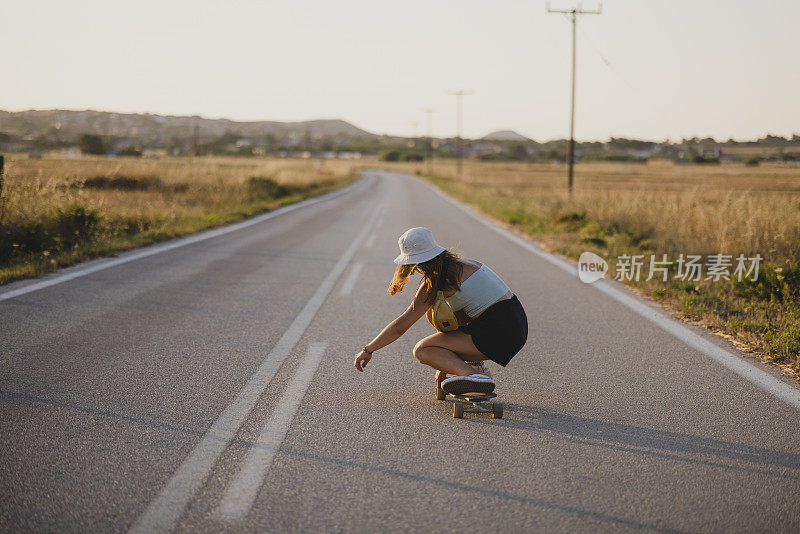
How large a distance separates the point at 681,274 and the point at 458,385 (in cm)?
637

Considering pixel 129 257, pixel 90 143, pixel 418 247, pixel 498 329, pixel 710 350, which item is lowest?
pixel 710 350

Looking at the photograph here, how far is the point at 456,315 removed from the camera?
4.27m

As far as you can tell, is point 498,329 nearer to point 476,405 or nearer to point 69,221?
point 476,405

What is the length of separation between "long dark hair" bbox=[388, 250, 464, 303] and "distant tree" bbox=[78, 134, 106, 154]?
77.3 m

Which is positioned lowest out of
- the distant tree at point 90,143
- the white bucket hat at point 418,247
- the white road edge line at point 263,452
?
the white road edge line at point 263,452

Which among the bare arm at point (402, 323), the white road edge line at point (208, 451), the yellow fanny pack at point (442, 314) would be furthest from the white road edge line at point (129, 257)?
the yellow fanny pack at point (442, 314)

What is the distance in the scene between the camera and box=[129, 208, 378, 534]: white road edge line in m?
2.81

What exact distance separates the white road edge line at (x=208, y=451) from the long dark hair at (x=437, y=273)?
4.25 feet

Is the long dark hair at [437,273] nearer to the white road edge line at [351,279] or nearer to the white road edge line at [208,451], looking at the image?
the white road edge line at [208,451]

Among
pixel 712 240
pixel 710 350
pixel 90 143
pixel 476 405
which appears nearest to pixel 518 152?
pixel 90 143

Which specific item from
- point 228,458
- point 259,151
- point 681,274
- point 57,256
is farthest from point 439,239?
point 259,151

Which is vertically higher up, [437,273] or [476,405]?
[437,273]

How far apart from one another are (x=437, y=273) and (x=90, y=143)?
7764cm

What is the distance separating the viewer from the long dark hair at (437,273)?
12.9 feet
